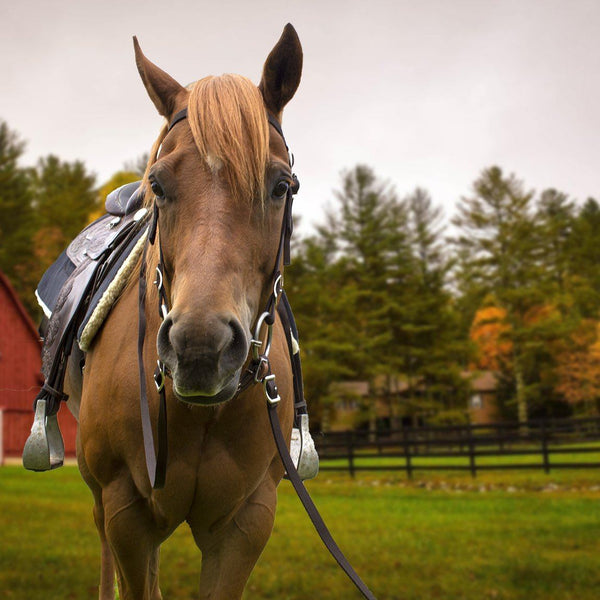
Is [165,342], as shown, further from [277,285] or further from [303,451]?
[303,451]

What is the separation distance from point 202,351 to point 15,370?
26.6 m

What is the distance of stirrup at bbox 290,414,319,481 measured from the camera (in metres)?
3.15

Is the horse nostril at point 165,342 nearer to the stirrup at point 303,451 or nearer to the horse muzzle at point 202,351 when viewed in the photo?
the horse muzzle at point 202,351

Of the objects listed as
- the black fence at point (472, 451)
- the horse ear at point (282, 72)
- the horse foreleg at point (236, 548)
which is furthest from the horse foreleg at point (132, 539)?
the black fence at point (472, 451)

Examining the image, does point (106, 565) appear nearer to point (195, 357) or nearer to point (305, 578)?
point (195, 357)

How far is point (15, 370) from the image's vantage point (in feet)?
84.6

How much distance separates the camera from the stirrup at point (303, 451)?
10.3 feet

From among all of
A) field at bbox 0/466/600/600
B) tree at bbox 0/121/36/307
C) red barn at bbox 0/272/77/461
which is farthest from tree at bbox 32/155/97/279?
field at bbox 0/466/600/600

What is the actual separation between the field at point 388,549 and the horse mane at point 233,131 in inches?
221

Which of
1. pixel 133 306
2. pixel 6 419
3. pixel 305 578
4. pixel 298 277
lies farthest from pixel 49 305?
pixel 298 277

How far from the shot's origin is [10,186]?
38.3 metres

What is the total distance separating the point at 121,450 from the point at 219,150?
4.13 ft

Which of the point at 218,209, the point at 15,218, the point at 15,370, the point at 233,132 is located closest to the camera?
the point at 218,209

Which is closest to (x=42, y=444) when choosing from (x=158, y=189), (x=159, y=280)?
(x=159, y=280)
